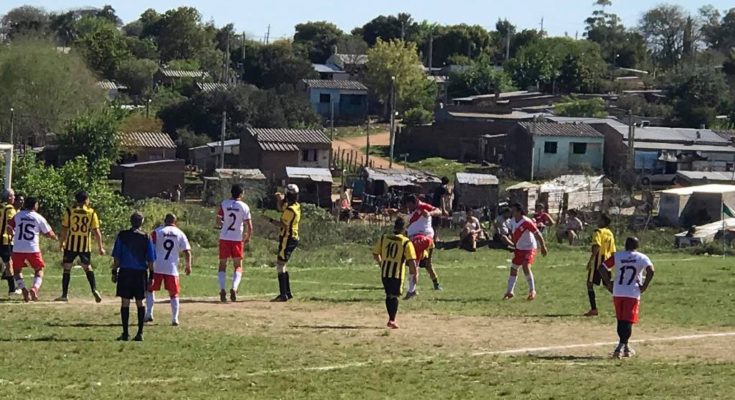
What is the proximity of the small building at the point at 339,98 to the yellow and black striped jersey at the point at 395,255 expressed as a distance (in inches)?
4186

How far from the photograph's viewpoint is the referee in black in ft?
67.8

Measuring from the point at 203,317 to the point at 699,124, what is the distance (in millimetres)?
96780

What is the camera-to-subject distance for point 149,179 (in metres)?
86.1

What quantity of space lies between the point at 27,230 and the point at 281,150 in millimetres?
69659

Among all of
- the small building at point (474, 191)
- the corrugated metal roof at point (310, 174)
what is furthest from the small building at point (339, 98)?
the small building at point (474, 191)

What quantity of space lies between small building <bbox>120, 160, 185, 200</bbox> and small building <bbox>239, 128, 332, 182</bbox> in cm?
858

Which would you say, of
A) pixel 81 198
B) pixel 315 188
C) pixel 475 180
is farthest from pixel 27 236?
pixel 315 188

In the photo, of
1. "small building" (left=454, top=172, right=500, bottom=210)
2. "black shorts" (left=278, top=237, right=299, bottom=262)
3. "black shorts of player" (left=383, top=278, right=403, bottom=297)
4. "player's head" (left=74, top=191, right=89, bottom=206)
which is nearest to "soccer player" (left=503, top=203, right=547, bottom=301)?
"black shorts" (left=278, top=237, right=299, bottom=262)

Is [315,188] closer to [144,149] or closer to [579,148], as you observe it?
[144,149]

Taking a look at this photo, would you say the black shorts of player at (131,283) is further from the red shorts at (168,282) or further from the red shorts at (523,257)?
the red shorts at (523,257)

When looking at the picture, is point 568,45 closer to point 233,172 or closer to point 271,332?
point 233,172

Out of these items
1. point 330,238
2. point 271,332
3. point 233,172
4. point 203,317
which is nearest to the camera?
point 271,332

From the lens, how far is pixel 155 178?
8650 cm

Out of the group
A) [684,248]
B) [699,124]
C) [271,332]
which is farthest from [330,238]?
[699,124]
